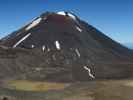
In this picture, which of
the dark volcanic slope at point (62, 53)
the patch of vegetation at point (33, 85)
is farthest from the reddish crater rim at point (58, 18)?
the patch of vegetation at point (33, 85)

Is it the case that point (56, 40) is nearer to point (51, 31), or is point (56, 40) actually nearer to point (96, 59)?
point (51, 31)

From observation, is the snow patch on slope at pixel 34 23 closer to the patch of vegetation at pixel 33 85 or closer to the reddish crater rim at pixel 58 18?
the reddish crater rim at pixel 58 18

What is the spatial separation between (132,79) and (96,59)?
2282cm

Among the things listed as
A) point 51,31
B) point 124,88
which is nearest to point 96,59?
point 51,31

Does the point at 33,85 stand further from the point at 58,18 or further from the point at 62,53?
the point at 58,18

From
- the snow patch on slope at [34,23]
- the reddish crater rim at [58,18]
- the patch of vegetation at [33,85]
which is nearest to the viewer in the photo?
the patch of vegetation at [33,85]

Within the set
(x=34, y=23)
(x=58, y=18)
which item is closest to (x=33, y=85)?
(x=34, y=23)

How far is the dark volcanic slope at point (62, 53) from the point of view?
7025 cm

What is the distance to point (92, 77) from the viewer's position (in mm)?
67688

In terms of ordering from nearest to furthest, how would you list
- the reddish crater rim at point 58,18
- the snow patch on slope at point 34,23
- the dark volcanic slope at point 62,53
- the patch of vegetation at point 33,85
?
the patch of vegetation at point 33,85, the dark volcanic slope at point 62,53, the snow patch on slope at point 34,23, the reddish crater rim at point 58,18

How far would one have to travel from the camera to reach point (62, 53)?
88.0 meters

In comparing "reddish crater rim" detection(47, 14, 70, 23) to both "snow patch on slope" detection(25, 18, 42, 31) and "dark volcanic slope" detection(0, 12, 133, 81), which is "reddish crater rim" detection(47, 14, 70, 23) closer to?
"dark volcanic slope" detection(0, 12, 133, 81)

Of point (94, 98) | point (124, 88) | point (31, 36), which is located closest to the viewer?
point (94, 98)

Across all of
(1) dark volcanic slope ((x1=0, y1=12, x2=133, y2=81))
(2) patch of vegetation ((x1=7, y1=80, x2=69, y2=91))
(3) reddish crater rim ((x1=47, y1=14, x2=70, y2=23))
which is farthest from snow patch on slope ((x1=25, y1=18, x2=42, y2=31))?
(2) patch of vegetation ((x1=7, y1=80, x2=69, y2=91))
